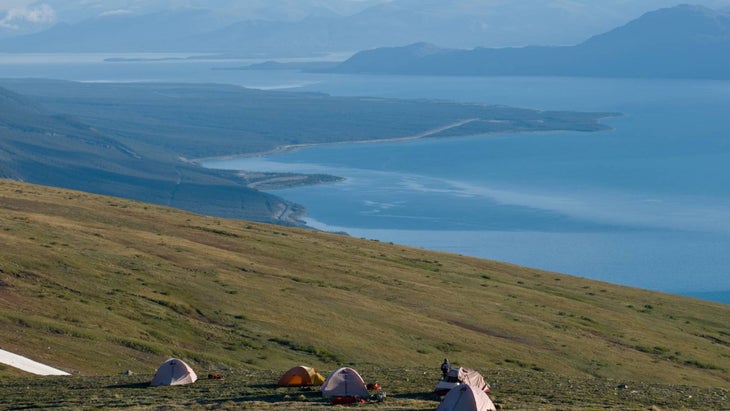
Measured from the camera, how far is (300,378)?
3114 centimetres

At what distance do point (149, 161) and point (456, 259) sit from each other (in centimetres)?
12412

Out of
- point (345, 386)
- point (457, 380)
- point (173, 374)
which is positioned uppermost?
point (457, 380)

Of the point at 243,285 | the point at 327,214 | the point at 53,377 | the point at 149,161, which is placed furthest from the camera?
the point at 149,161

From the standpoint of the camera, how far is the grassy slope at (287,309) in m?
41.2

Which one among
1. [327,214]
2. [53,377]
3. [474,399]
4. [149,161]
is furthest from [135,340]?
[149,161]

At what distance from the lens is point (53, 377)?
33781 millimetres

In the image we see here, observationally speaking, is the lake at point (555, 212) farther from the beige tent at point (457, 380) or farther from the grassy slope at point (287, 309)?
the beige tent at point (457, 380)

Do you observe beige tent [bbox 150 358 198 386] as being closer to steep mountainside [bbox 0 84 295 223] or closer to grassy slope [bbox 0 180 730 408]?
grassy slope [bbox 0 180 730 408]

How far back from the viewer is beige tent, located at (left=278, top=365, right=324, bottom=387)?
102ft

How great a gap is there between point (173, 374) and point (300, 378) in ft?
11.0

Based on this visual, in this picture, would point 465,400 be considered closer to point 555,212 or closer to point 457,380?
point 457,380

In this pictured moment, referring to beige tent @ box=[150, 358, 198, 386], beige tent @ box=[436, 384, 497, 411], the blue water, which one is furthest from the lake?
beige tent @ box=[436, 384, 497, 411]

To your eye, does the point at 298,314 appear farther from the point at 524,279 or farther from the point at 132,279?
the point at 524,279

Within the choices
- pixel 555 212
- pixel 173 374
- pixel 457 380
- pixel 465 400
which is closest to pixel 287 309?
pixel 173 374
